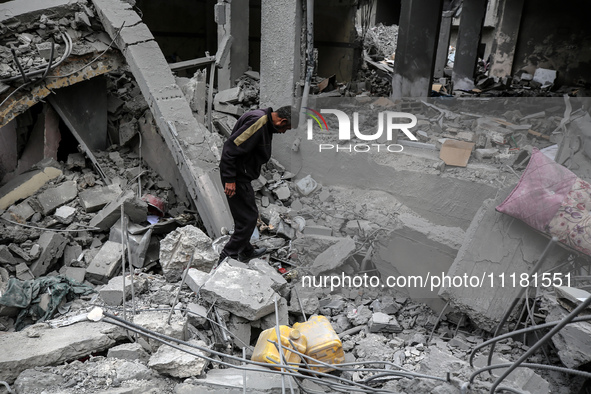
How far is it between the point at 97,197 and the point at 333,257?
2899 millimetres

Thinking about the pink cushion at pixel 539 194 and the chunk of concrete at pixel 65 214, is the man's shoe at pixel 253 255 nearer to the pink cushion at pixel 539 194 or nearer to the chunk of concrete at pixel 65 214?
the chunk of concrete at pixel 65 214

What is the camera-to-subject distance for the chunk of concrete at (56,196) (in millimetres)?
4930

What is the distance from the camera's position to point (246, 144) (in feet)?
13.3

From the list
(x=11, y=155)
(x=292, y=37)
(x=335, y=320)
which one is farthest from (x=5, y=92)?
(x=335, y=320)

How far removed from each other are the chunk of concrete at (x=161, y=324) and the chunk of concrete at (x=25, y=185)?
109 inches

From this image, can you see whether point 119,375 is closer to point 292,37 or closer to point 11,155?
point 11,155

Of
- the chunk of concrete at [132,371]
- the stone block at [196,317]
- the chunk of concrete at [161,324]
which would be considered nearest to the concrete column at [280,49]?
the stone block at [196,317]

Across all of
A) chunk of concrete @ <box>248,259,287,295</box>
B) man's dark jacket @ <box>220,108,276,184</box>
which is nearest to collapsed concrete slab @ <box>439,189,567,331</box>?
chunk of concrete @ <box>248,259,287,295</box>

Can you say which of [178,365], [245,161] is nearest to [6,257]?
[245,161]

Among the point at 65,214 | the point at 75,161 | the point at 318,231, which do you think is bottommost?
the point at 318,231

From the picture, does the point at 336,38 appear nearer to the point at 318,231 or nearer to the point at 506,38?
the point at 506,38

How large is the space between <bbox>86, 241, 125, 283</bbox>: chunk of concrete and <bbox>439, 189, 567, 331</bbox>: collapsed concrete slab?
318 cm

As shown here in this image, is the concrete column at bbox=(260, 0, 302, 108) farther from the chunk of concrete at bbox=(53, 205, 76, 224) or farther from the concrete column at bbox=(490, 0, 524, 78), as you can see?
the concrete column at bbox=(490, 0, 524, 78)

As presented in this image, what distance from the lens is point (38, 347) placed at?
9.27 feet
